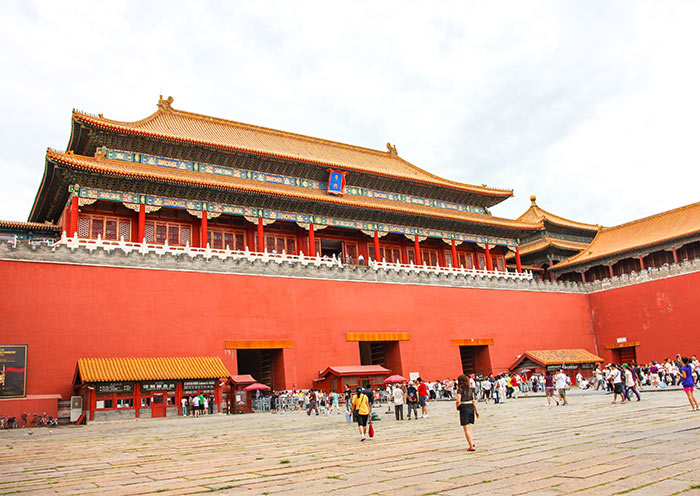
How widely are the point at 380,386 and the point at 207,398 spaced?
708 cm

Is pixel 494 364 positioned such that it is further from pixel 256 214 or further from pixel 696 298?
pixel 256 214

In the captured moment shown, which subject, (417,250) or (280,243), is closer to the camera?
(280,243)

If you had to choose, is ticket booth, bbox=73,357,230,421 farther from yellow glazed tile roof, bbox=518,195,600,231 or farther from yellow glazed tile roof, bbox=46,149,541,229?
yellow glazed tile roof, bbox=518,195,600,231

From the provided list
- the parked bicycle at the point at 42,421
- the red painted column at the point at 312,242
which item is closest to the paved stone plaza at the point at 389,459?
the parked bicycle at the point at 42,421

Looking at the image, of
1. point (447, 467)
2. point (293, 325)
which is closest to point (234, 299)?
point (293, 325)

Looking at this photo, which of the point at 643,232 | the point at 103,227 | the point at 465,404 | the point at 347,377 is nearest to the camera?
the point at 465,404

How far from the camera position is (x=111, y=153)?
24.1 metres

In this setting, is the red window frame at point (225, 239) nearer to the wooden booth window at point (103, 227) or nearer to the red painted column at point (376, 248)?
the wooden booth window at point (103, 227)

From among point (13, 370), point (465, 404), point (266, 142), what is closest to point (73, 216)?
point (13, 370)

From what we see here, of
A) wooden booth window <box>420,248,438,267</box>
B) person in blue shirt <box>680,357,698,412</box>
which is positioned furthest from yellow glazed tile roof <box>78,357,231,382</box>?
wooden booth window <box>420,248,438,267</box>

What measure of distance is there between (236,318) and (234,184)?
649 cm

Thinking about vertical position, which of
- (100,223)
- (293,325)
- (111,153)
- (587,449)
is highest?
(111,153)

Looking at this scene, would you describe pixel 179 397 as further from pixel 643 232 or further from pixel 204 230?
pixel 643 232

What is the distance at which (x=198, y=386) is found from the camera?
17719 millimetres
